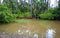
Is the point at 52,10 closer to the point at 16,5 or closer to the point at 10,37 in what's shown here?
the point at 16,5

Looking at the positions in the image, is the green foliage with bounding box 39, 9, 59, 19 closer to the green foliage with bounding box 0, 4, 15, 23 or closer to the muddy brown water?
the green foliage with bounding box 0, 4, 15, 23

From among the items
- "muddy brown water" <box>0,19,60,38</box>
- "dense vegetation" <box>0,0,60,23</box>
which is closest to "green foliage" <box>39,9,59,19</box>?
"dense vegetation" <box>0,0,60,23</box>

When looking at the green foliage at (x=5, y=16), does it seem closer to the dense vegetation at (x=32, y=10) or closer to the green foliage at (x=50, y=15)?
the dense vegetation at (x=32, y=10)

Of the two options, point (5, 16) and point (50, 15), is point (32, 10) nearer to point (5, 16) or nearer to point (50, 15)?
point (50, 15)

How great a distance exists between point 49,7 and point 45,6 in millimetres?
529

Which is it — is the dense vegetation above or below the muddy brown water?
above

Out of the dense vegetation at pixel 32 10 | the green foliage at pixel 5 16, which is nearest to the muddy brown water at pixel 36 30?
the green foliage at pixel 5 16


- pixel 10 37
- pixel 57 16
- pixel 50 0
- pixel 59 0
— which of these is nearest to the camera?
pixel 10 37

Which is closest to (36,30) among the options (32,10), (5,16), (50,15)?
(5,16)

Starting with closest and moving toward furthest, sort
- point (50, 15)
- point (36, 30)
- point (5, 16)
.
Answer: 1. point (36, 30)
2. point (5, 16)
3. point (50, 15)

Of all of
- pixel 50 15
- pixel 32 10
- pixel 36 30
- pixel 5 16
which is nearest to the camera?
pixel 36 30

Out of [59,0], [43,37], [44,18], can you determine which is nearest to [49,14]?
[44,18]

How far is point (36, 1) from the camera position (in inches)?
845

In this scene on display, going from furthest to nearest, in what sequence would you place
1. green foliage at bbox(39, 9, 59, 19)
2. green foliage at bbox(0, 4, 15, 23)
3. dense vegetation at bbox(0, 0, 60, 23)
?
dense vegetation at bbox(0, 0, 60, 23), green foliage at bbox(39, 9, 59, 19), green foliage at bbox(0, 4, 15, 23)
